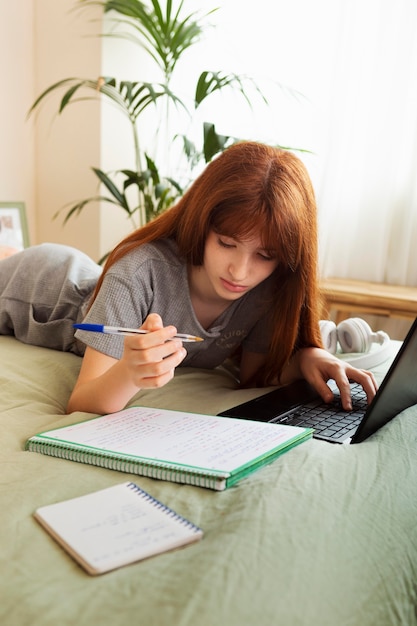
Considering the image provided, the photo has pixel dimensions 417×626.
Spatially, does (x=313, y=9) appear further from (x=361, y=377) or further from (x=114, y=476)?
(x=114, y=476)

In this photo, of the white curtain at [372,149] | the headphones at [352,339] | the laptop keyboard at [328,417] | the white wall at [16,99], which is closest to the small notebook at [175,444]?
the laptop keyboard at [328,417]

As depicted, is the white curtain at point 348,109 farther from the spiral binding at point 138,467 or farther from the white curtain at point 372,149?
the spiral binding at point 138,467

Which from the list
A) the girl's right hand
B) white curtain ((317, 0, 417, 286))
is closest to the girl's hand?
the girl's right hand

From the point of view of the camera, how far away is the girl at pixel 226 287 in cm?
99

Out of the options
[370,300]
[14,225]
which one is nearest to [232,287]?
[370,300]

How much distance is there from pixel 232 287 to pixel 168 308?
0.52 ft

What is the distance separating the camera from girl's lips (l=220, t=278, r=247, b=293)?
1.04 m

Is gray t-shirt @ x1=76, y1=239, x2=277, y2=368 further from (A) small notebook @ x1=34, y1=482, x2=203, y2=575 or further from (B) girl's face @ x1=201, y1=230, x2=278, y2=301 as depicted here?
(A) small notebook @ x1=34, y1=482, x2=203, y2=575

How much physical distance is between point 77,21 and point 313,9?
0.96 m

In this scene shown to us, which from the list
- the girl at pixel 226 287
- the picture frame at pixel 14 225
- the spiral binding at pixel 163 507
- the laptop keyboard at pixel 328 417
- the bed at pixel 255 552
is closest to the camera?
the bed at pixel 255 552

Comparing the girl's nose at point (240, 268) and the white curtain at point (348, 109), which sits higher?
the white curtain at point (348, 109)

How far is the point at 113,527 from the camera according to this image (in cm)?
53

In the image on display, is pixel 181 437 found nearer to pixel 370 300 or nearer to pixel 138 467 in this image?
pixel 138 467

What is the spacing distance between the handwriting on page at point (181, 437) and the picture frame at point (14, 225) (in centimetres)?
185
